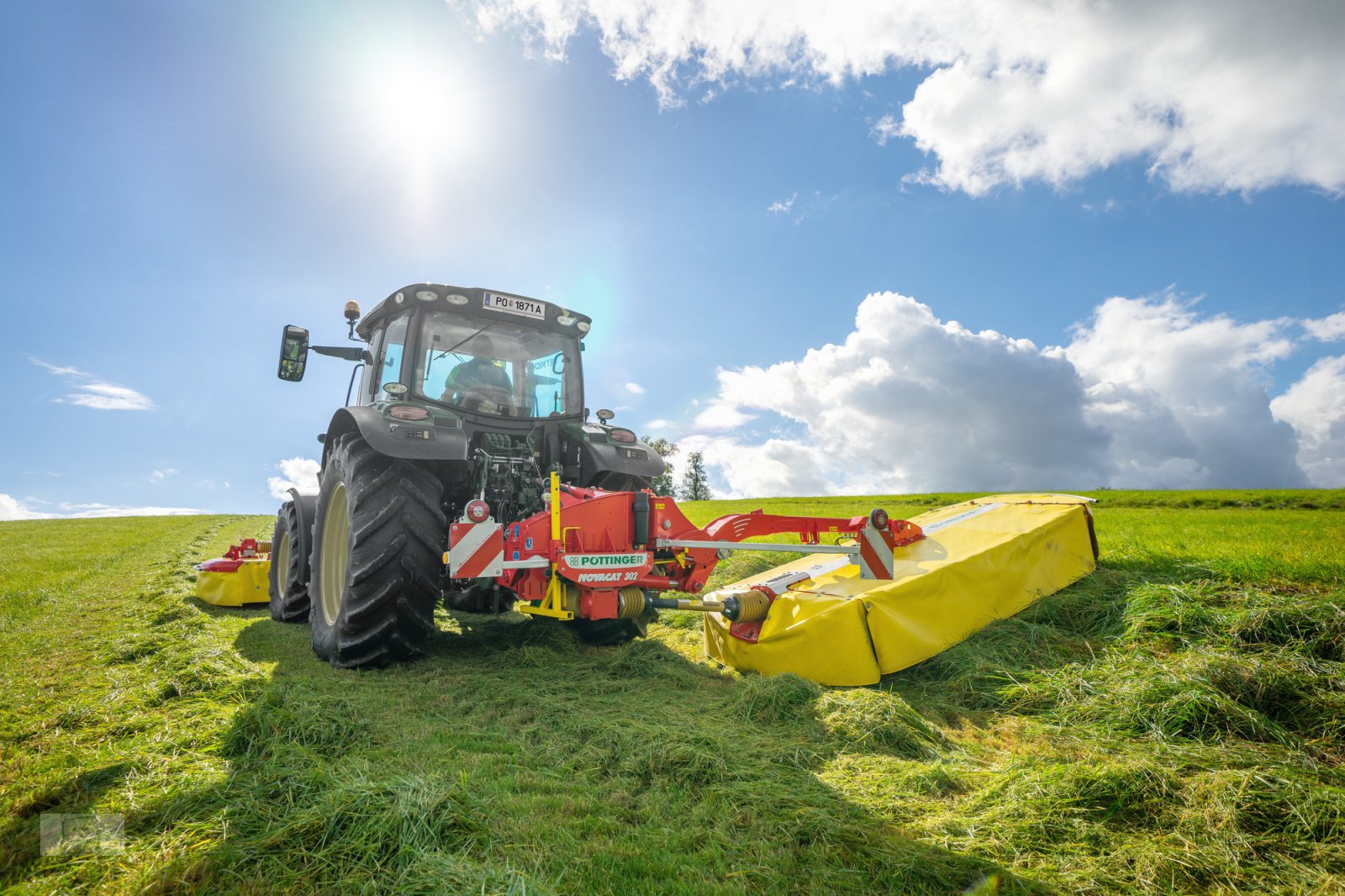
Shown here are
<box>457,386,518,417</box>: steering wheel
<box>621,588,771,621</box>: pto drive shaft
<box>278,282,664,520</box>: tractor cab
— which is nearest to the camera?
<box>621,588,771,621</box>: pto drive shaft

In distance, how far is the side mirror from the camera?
5.94 meters

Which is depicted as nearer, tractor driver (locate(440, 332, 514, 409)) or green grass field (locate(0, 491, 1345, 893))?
green grass field (locate(0, 491, 1345, 893))

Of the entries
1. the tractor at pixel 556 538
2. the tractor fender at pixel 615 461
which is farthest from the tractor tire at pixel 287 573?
the tractor fender at pixel 615 461

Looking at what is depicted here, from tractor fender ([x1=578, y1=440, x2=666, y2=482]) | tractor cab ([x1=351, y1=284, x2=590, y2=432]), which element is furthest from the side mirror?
tractor fender ([x1=578, y1=440, x2=666, y2=482])

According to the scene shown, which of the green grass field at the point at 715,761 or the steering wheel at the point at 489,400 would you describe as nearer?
the green grass field at the point at 715,761

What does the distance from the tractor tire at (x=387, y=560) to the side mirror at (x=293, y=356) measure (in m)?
2.03

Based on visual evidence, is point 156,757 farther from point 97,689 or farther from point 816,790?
point 816,790

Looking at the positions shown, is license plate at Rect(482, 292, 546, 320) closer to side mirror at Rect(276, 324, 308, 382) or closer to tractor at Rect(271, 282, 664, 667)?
tractor at Rect(271, 282, 664, 667)

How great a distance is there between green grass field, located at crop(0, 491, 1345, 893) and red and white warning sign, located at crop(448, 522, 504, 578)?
2.13 ft

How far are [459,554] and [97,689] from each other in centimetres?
198

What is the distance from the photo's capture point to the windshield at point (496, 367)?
5.18 m

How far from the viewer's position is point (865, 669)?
3.82m

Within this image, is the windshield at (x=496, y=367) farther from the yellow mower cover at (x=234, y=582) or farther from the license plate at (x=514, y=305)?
the yellow mower cover at (x=234, y=582)

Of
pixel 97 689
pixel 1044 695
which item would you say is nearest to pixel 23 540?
pixel 97 689
